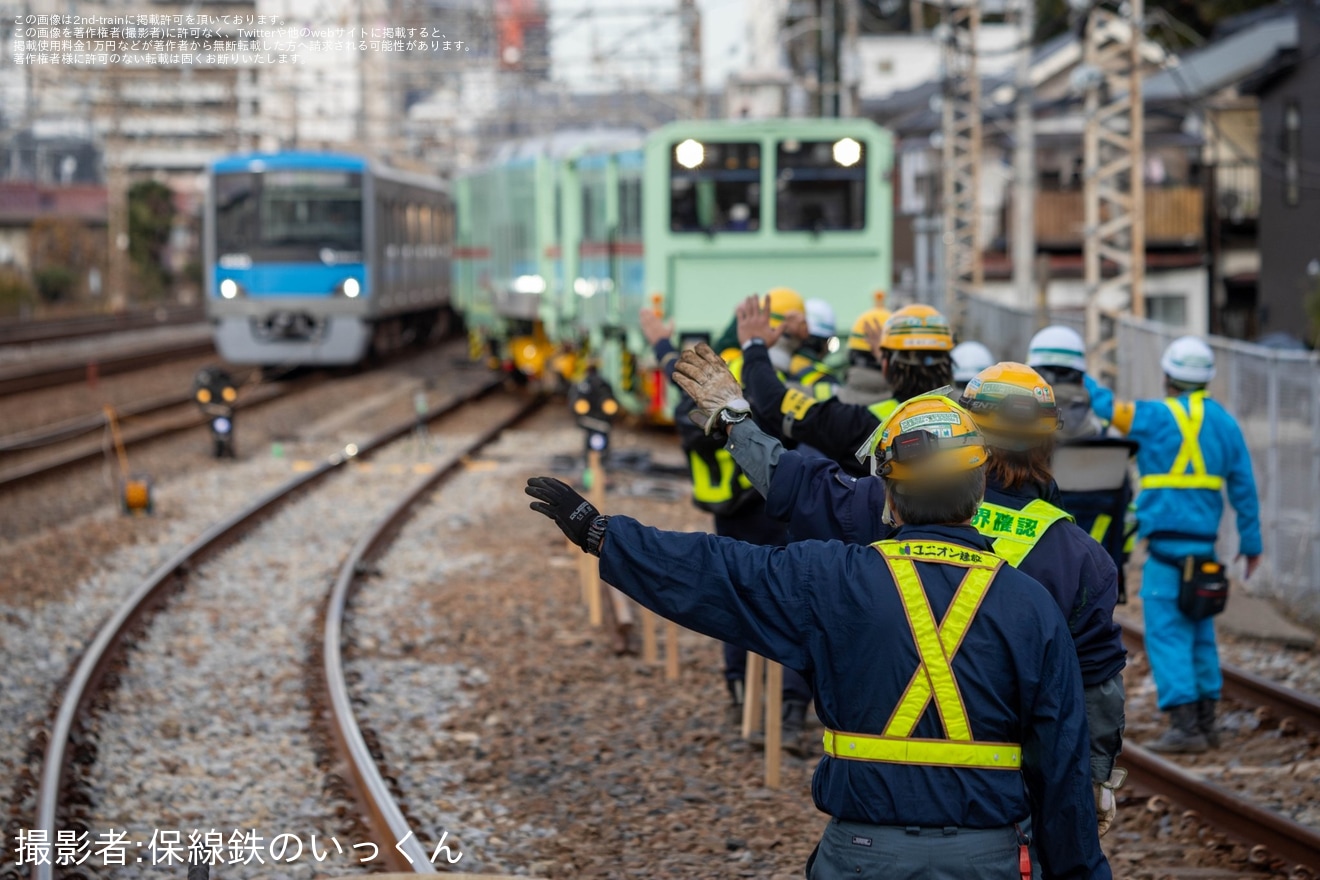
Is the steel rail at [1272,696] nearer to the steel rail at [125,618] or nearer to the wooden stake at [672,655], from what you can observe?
the wooden stake at [672,655]

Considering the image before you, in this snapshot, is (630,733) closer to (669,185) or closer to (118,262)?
(669,185)

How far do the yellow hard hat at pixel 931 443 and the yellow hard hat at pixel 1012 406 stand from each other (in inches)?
30.3

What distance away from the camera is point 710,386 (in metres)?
4.23

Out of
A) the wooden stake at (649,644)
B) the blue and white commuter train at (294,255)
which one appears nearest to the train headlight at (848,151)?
the wooden stake at (649,644)

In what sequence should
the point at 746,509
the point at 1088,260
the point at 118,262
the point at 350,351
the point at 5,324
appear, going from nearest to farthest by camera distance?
the point at 746,509
the point at 1088,260
the point at 350,351
the point at 5,324
the point at 118,262

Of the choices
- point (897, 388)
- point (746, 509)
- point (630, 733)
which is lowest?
point (630, 733)

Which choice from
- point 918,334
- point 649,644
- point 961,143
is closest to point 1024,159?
point 961,143

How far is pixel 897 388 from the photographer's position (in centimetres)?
566

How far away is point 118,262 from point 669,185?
112 ft

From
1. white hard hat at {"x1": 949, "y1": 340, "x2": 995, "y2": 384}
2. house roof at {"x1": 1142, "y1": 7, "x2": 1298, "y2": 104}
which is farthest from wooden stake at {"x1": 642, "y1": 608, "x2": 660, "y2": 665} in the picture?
house roof at {"x1": 1142, "y1": 7, "x2": 1298, "y2": 104}

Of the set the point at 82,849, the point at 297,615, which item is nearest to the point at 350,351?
the point at 297,615

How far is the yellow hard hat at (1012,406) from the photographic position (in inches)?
168

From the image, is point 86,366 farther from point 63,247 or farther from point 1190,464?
point 63,247

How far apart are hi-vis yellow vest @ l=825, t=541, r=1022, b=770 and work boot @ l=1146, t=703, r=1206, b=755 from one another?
14.9 feet
